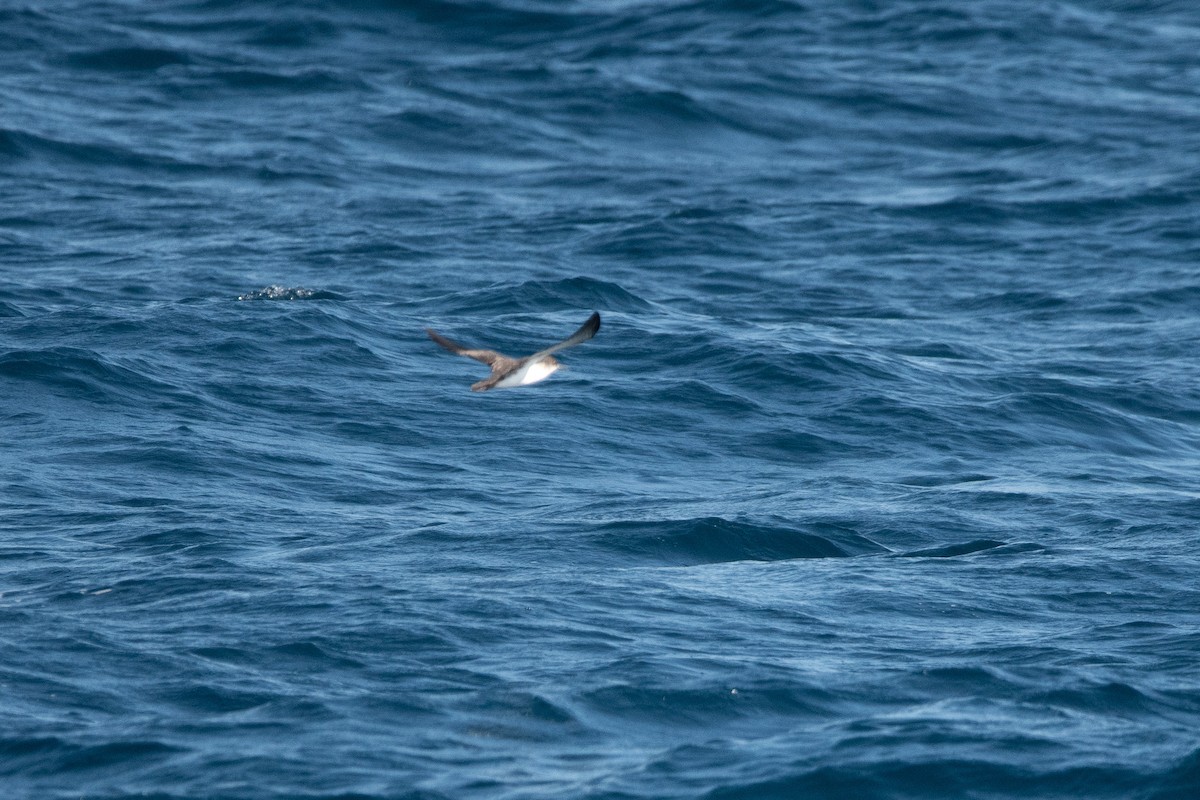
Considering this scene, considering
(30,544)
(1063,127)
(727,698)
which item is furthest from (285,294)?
(1063,127)

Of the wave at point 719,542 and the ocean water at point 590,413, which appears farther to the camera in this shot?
the wave at point 719,542

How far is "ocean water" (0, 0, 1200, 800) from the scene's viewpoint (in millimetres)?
11414

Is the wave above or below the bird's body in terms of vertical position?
below

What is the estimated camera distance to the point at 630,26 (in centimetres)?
3575

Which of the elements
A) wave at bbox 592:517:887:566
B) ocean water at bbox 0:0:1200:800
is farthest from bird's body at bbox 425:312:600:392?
wave at bbox 592:517:887:566

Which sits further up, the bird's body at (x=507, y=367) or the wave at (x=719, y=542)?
the bird's body at (x=507, y=367)

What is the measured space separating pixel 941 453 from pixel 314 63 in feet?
60.4

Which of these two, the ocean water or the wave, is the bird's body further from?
the wave

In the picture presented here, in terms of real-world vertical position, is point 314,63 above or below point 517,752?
above

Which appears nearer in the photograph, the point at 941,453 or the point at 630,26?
the point at 941,453

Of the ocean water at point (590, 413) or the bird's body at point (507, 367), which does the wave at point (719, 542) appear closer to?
the ocean water at point (590, 413)

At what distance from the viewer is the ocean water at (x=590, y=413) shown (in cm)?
1141

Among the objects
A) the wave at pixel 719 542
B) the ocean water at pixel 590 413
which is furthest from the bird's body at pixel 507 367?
the wave at pixel 719 542

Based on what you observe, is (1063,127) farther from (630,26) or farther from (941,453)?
(941,453)
